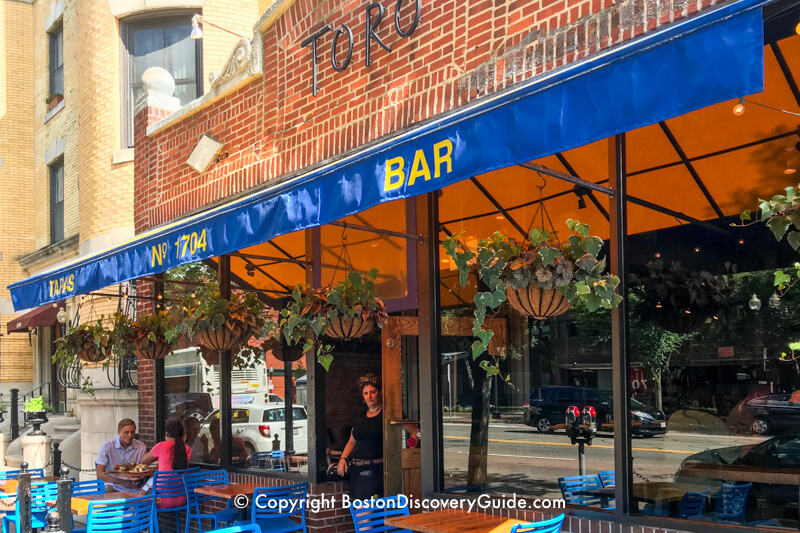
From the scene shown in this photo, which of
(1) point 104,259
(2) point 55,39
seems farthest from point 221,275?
(2) point 55,39

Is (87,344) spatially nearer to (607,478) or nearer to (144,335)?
(144,335)

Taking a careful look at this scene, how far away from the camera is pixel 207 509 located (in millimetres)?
9055

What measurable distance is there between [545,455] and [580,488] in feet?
1.23

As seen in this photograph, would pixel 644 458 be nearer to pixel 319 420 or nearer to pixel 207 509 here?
pixel 319 420

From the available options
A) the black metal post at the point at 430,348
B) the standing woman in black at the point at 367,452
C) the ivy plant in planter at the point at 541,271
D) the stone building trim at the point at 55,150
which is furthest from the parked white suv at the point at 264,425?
the stone building trim at the point at 55,150

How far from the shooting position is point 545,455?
5594 mm

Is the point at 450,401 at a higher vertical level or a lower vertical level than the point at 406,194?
lower

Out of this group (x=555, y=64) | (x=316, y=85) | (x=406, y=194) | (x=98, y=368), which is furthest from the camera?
(x=98, y=368)

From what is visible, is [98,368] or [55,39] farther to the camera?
[55,39]

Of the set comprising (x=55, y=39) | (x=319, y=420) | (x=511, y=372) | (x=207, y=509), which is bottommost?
(x=207, y=509)

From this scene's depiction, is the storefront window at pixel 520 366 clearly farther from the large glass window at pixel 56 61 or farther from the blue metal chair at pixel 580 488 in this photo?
the large glass window at pixel 56 61

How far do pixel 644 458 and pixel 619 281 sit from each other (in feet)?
3.61

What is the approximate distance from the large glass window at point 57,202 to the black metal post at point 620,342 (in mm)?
18413

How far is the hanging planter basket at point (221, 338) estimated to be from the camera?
305 inches
